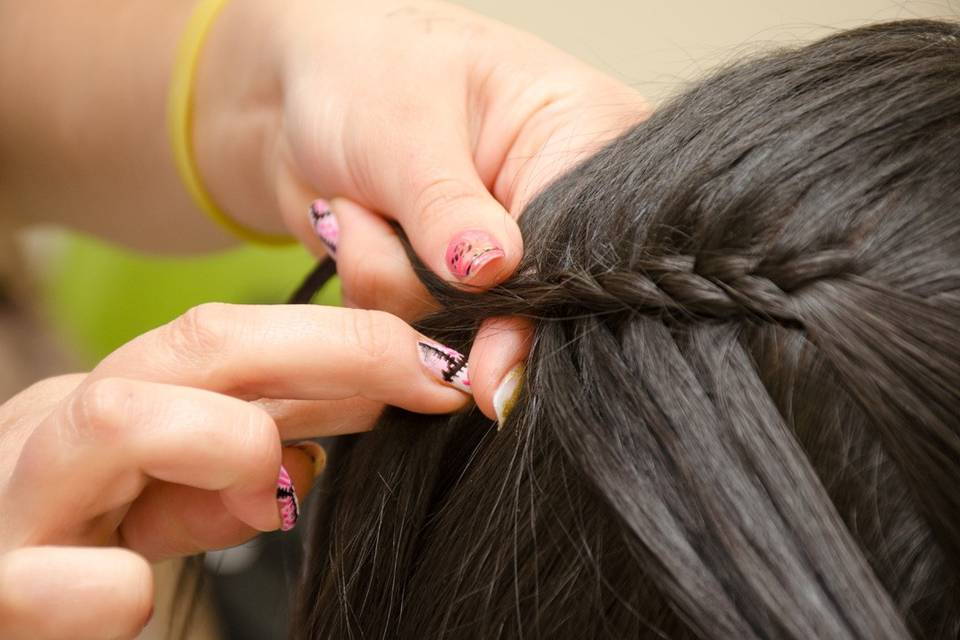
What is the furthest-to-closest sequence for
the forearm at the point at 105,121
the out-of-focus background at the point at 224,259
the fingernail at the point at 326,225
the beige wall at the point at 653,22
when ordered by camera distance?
the beige wall at the point at 653,22 < the out-of-focus background at the point at 224,259 < the forearm at the point at 105,121 < the fingernail at the point at 326,225

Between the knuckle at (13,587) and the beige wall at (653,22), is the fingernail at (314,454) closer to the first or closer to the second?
the knuckle at (13,587)

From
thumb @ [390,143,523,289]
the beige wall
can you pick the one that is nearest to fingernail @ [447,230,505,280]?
thumb @ [390,143,523,289]

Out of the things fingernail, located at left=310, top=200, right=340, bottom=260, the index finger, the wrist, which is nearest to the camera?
the index finger

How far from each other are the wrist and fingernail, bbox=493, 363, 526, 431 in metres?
0.51

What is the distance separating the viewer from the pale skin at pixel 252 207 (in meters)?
0.51

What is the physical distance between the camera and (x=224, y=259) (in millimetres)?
1491

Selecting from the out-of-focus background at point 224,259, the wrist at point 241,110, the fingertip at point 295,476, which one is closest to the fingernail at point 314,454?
the fingertip at point 295,476

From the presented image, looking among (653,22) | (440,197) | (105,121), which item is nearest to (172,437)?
(440,197)

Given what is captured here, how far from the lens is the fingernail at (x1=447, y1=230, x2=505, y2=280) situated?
556 millimetres

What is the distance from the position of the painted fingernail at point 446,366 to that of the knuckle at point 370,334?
25mm

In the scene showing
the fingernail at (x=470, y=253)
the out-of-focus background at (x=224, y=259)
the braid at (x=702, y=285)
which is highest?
the braid at (x=702, y=285)

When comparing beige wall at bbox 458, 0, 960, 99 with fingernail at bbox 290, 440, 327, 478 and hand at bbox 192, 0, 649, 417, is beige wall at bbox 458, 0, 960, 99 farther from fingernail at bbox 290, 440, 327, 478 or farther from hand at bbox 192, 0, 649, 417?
fingernail at bbox 290, 440, 327, 478

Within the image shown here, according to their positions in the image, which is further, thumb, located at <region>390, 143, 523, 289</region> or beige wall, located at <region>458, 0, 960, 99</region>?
beige wall, located at <region>458, 0, 960, 99</region>

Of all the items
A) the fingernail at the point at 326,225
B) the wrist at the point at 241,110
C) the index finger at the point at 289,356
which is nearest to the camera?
the index finger at the point at 289,356
